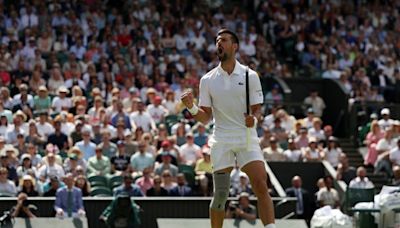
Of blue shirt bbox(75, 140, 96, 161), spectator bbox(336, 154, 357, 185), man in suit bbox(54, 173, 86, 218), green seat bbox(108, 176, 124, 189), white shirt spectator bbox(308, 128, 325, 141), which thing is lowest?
man in suit bbox(54, 173, 86, 218)

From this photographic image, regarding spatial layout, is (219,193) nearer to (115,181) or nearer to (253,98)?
(253,98)

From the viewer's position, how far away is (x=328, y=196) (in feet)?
73.9

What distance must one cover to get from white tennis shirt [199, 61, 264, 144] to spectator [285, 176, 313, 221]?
33.9 ft

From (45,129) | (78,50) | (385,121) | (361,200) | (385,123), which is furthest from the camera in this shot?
(78,50)

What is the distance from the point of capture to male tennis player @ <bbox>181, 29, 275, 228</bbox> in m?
11.6

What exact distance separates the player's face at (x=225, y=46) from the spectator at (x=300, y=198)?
34.7 feet

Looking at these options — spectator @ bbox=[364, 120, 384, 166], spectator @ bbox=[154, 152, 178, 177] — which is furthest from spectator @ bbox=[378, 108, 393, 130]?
spectator @ bbox=[154, 152, 178, 177]

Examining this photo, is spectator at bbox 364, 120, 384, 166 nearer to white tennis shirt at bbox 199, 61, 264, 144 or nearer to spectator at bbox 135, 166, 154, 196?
spectator at bbox 135, 166, 154, 196

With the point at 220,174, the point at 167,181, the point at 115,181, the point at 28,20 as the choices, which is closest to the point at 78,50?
the point at 28,20

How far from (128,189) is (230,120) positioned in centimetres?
923

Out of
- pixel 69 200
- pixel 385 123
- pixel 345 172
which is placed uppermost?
pixel 385 123

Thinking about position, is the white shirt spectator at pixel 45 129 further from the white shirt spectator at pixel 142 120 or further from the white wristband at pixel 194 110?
the white wristband at pixel 194 110

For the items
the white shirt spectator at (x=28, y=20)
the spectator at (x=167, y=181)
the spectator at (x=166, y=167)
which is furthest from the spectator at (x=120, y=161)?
the white shirt spectator at (x=28, y=20)

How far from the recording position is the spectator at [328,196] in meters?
22.3
